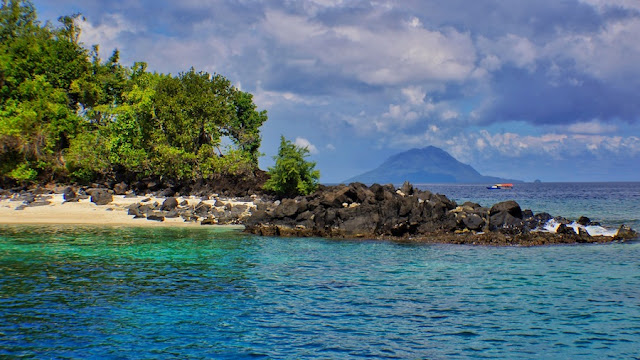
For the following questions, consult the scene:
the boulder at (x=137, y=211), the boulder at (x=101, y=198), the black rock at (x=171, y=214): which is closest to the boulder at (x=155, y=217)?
the black rock at (x=171, y=214)

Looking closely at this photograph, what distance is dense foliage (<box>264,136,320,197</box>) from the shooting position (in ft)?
185

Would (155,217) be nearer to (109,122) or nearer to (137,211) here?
(137,211)

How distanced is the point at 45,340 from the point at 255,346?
5417 millimetres

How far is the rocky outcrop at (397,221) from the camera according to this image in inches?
1431

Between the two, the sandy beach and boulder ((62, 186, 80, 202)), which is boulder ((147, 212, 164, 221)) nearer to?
the sandy beach

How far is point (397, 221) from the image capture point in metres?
38.6

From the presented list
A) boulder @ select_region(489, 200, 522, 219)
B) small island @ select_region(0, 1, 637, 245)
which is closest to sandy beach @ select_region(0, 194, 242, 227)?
small island @ select_region(0, 1, 637, 245)

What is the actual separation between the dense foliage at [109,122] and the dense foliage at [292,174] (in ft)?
25.6

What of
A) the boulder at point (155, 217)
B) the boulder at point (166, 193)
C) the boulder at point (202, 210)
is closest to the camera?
the boulder at point (155, 217)

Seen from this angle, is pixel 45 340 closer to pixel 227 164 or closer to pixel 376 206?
pixel 376 206

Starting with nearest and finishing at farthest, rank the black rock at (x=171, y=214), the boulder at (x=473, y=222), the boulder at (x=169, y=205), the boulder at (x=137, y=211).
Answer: the boulder at (x=473, y=222)
the boulder at (x=137, y=211)
the black rock at (x=171, y=214)
the boulder at (x=169, y=205)

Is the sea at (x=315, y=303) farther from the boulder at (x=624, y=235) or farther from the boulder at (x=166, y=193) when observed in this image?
the boulder at (x=166, y=193)

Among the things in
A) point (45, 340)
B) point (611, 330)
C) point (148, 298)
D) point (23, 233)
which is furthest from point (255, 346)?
point (23, 233)

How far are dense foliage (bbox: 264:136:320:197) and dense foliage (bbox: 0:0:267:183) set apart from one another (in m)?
7.80
